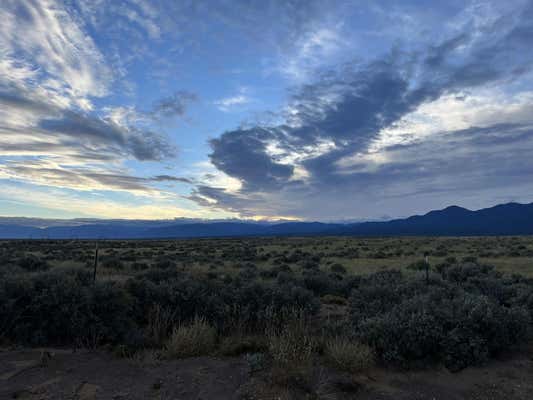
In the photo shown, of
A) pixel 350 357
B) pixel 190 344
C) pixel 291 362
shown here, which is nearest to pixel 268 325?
pixel 190 344

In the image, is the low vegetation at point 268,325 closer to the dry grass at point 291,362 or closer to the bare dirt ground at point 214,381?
the dry grass at point 291,362

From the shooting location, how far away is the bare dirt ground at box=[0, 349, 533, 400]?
468cm

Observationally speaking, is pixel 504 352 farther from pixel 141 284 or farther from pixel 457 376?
pixel 141 284

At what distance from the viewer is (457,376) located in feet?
17.5

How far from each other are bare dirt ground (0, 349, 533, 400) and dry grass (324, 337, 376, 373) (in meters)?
0.16

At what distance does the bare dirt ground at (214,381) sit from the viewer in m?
4.68

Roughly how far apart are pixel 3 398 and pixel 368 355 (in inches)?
211

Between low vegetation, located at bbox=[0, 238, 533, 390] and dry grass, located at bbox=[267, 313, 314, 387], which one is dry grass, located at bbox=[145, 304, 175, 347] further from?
dry grass, located at bbox=[267, 313, 314, 387]

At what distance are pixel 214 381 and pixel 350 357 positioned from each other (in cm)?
217

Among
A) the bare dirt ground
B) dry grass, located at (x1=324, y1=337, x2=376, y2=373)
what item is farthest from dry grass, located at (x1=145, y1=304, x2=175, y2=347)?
dry grass, located at (x1=324, y1=337, x2=376, y2=373)

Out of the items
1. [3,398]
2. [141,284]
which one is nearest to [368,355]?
[3,398]

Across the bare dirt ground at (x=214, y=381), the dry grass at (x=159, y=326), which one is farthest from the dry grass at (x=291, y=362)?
the dry grass at (x=159, y=326)

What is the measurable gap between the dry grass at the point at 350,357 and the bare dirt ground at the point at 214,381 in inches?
6.4

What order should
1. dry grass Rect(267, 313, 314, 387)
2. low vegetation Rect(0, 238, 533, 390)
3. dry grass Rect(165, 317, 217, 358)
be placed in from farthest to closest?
dry grass Rect(165, 317, 217, 358)
low vegetation Rect(0, 238, 533, 390)
dry grass Rect(267, 313, 314, 387)
